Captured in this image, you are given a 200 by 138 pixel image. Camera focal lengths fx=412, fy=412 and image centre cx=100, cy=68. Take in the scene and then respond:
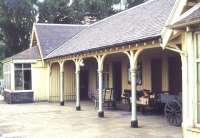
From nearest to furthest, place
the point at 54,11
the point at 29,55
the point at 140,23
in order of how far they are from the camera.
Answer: the point at 140,23, the point at 29,55, the point at 54,11

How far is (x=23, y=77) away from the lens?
26594 millimetres

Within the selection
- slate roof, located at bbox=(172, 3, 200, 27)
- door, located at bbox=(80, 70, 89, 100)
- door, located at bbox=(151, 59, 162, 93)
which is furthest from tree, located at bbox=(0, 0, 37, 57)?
slate roof, located at bbox=(172, 3, 200, 27)

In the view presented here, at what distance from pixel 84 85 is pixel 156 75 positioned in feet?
32.4

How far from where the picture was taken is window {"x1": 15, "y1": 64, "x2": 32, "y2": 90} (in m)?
26.5

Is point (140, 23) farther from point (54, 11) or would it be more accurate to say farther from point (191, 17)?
point (54, 11)

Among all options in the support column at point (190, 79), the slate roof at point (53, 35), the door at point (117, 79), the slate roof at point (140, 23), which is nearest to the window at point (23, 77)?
the slate roof at point (53, 35)

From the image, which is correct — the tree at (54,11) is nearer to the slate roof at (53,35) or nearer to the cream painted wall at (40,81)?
the slate roof at (53,35)

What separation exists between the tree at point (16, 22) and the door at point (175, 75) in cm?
2662

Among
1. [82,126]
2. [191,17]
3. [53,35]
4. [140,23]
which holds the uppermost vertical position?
[53,35]

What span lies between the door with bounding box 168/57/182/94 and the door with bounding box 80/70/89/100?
10.8m

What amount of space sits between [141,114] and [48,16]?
92.4 ft

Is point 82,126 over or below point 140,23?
below

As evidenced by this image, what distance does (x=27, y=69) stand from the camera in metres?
26.7

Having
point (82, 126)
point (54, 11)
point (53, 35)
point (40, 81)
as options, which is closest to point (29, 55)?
point (40, 81)
